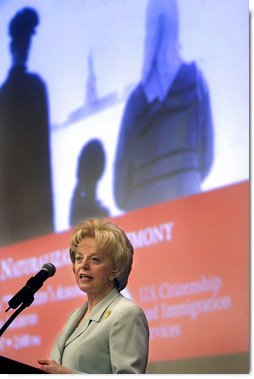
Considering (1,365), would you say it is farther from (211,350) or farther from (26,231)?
(26,231)

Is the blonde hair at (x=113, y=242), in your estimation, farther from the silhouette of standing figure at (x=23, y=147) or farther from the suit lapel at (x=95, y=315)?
the silhouette of standing figure at (x=23, y=147)

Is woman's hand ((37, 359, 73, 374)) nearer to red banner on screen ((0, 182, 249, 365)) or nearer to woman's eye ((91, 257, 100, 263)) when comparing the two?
woman's eye ((91, 257, 100, 263))

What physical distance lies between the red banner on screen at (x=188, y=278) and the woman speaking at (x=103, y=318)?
1.36 meters

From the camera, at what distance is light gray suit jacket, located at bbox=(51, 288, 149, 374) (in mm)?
2814

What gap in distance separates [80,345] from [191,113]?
79.2 inches

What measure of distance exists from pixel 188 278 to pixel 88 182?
892mm

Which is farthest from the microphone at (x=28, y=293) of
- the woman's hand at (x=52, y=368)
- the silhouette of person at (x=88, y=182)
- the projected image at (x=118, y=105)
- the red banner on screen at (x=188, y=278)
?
the silhouette of person at (x=88, y=182)

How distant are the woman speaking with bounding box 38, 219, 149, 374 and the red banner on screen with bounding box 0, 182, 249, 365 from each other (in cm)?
136

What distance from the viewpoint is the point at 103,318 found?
2938 millimetres

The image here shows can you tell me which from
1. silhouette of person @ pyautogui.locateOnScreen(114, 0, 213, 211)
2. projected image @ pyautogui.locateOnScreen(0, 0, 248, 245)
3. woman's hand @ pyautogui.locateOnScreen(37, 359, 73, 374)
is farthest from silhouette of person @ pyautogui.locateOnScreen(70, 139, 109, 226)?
woman's hand @ pyautogui.locateOnScreen(37, 359, 73, 374)

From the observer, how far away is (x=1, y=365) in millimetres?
2631

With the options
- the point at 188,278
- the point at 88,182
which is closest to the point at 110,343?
the point at 188,278

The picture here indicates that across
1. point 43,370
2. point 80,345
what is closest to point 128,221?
point 80,345

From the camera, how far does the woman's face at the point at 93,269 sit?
3.03 meters
